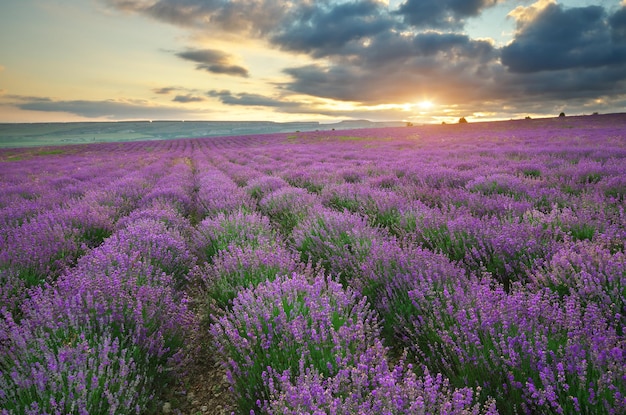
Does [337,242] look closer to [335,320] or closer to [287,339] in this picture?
[335,320]

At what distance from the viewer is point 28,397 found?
1.62 m

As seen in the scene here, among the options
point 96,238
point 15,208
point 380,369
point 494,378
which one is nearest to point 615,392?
point 494,378

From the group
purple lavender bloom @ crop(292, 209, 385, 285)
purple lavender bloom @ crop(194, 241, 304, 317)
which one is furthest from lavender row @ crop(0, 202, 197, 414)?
purple lavender bloom @ crop(292, 209, 385, 285)

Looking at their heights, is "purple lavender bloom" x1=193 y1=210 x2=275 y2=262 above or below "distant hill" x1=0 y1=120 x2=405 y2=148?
below

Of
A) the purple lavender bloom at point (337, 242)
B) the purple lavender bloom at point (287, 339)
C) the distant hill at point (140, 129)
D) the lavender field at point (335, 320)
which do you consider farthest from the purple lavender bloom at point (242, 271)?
the distant hill at point (140, 129)

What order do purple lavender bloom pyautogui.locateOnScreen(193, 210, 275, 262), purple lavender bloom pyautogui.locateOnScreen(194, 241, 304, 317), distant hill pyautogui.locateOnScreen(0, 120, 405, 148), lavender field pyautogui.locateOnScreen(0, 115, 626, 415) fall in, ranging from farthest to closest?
distant hill pyautogui.locateOnScreen(0, 120, 405, 148)
purple lavender bloom pyautogui.locateOnScreen(193, 210, 275, 262)
purple lavender bloom pyautogui.locateOnScreen(194, 241, 304, 317)
lavender field pyautogui.locateOnScreen(0, 115, 626, 415)

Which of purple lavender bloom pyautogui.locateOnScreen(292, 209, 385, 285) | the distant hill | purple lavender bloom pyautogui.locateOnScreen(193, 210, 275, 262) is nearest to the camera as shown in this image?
purple lavender bloom pyautogui.locateOnScreen(292, 209, 385, 285)

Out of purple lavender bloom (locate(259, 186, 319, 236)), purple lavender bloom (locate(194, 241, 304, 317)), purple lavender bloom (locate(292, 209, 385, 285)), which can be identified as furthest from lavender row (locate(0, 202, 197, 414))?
purple lavender bloom (locate(259, 186, 319, 236))

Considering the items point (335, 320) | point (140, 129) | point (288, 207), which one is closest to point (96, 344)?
point (335, 320)

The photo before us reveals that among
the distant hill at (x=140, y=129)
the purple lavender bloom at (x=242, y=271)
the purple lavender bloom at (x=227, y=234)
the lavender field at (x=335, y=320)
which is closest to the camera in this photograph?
the lavender field at (x=335, y=320)

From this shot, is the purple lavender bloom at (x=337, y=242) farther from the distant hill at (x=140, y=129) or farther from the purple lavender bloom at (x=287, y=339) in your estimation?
the distant hill at (x=140, y=129)

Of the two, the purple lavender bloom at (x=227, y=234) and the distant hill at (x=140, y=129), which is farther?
the distant hill at (x=140, y=129)

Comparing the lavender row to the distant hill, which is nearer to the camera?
the lavender row

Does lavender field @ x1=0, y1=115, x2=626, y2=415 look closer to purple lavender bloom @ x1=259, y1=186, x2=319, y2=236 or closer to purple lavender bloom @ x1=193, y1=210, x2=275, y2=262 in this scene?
purple lavender bloom @ x1=193, y1=210, x2=275, y2=262
